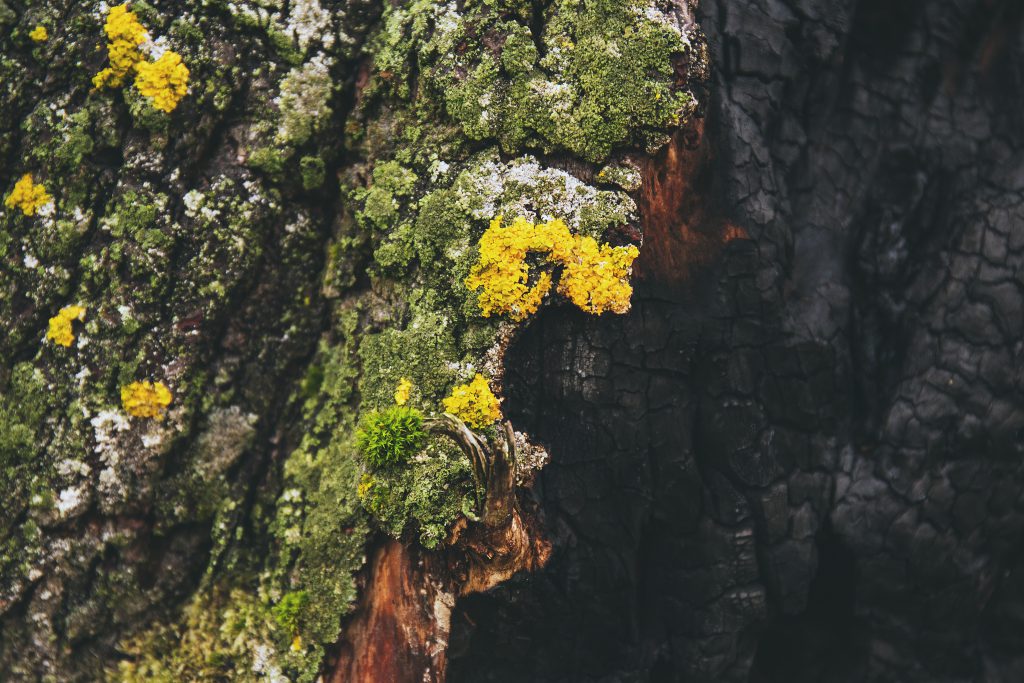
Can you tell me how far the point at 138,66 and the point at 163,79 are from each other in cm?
11

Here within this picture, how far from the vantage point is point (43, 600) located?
289 centimetres

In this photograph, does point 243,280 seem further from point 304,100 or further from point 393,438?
point 393,438

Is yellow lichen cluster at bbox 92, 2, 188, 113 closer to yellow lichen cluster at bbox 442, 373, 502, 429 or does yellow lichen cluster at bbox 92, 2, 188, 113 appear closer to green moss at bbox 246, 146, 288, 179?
green moss at bbox 246, 146, 288, 179

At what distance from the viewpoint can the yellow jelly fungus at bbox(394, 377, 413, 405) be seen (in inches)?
105

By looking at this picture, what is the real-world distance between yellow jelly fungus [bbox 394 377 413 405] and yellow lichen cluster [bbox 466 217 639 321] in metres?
0.39

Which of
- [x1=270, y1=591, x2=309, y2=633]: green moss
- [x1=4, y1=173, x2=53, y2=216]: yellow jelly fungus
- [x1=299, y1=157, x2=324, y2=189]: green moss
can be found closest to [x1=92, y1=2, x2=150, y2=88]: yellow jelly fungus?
[x1=4, y1=173, x2=53, y2=216]: yellow jelly fungus

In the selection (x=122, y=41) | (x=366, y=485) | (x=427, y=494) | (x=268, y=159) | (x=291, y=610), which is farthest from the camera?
(x=268, y=159)

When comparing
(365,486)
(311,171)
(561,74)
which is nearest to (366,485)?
(365,486)

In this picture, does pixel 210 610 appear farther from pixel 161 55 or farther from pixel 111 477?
pixel 161 55

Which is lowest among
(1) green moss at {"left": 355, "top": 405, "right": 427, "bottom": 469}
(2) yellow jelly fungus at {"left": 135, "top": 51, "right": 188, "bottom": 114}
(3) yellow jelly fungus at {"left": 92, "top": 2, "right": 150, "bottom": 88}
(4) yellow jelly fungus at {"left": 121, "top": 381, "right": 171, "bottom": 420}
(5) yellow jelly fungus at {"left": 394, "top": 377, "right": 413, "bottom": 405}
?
(1) green moss at {"left": 355, "top": 405, "right": 427, "bottom": 469}

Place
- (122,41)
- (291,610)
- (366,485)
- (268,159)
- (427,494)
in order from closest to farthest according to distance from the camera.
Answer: (427,494), (366,485), (291,610), (122,41), (268,159)

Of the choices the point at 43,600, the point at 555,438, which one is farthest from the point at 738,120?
the point at 43,600

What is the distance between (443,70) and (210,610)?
2.32 meters

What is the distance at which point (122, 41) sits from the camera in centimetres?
288
